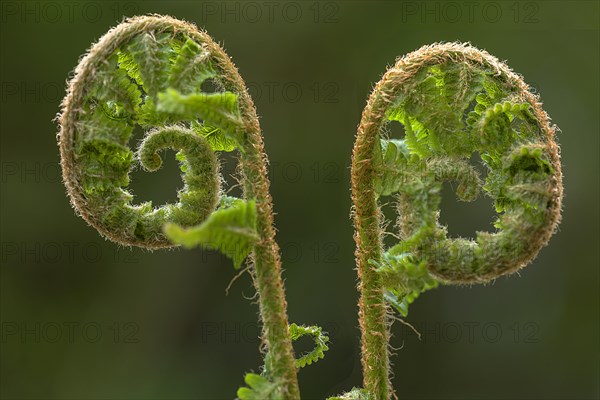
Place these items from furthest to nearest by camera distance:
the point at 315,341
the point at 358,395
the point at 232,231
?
the point at 315,341
the point at 358,395
the point at 232,231

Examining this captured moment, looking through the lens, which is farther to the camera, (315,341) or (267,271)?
(315,341)

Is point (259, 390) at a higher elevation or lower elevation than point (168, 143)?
lower

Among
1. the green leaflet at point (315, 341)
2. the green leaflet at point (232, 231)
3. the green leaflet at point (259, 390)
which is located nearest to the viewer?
the green leaflet at point (232, 231)

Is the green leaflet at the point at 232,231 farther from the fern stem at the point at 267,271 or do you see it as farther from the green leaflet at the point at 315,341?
the green leaflet at the point at 315,341

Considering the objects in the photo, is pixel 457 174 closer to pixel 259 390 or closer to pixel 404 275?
pixel 404 275

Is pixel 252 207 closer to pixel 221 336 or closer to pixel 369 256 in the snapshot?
pixel 369 256

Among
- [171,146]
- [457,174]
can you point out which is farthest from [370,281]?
[171,146]

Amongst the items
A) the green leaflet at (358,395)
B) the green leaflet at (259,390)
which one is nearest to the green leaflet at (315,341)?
the green leaflet at (358,395)

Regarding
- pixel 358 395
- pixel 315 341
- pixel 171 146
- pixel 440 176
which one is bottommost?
pixel 358 395
